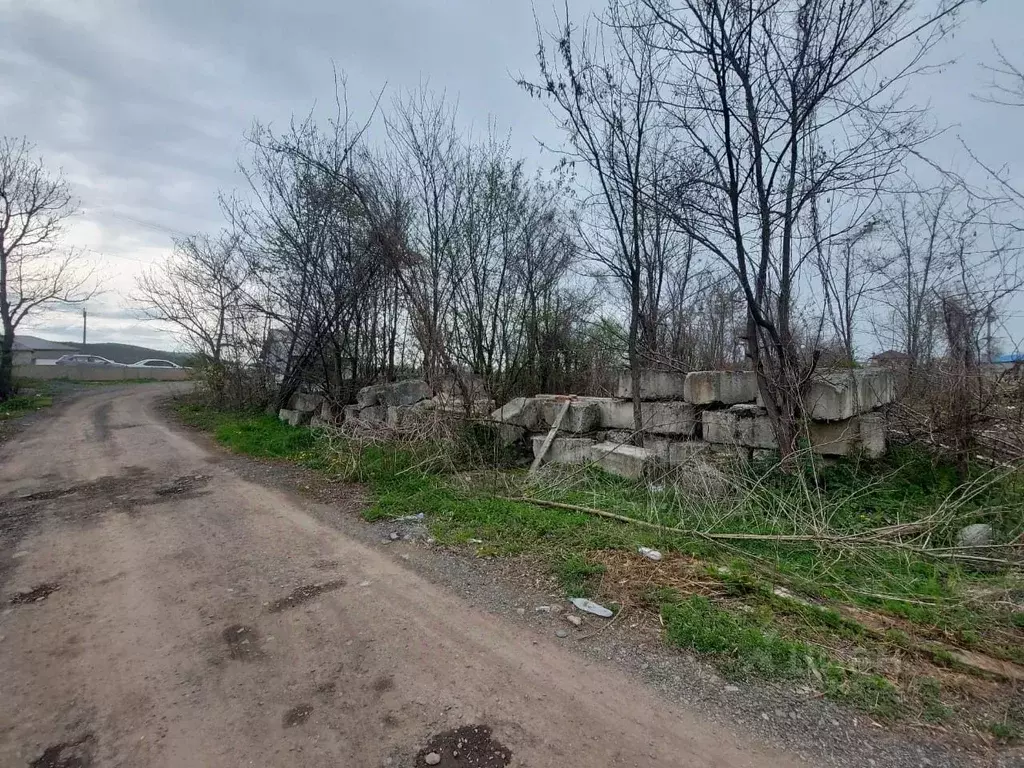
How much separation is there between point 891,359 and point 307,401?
10961 mm

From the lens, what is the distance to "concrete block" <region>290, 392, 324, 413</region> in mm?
12125

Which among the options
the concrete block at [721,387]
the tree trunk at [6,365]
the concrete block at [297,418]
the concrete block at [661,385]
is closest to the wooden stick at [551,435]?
the concrete block at [661,385]

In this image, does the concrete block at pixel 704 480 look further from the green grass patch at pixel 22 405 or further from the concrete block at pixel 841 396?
the green grass patch at pixel 22 405

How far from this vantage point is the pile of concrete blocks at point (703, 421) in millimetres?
6004

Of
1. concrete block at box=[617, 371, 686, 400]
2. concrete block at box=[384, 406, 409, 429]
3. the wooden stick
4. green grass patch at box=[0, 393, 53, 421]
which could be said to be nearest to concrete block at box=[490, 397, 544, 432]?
the wooden stick

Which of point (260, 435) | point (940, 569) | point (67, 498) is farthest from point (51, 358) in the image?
point (940, 569)

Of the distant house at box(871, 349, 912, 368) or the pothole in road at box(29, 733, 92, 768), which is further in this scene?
the distant house at box(871, 349, 912, 368)

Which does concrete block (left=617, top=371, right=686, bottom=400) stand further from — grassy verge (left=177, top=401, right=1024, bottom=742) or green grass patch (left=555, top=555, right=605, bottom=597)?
green grass patch (left=555, top=555, right=605, bottom=597)

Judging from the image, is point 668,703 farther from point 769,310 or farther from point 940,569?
point 769,310

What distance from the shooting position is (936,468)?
5875 mm

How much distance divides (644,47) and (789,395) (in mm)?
4565

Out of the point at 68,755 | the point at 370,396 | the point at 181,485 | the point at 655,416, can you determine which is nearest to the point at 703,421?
the point at 655,416

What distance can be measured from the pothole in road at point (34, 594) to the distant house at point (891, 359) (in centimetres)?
880

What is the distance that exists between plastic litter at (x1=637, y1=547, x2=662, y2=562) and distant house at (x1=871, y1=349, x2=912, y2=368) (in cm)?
480
